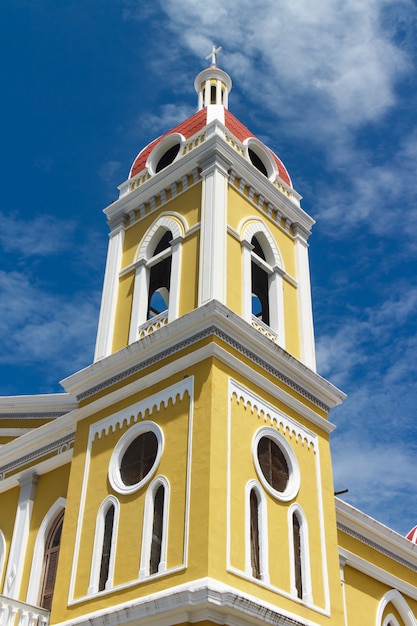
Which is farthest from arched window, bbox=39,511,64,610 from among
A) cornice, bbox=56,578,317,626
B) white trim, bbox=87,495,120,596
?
cornice, bbox=56,578,317,626

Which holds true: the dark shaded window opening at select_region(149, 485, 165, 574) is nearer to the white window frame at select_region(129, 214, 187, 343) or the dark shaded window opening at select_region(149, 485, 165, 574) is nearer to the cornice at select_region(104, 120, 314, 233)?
the white window frame at select_region(129, 214, 187, 343)

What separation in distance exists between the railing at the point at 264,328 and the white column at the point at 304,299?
0.85 metres

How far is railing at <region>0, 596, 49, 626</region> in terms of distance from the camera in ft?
41.8

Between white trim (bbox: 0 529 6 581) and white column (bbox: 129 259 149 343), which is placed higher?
white column (bbox: 129 259 149 343)

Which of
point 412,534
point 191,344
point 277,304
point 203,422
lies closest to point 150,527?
point 203,422

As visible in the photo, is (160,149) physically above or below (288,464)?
above

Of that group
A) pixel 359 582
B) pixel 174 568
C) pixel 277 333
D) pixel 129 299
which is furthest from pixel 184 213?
pixel 359 582

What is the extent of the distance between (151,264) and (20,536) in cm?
616

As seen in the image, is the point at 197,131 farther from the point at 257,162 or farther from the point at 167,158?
the point at 257,162

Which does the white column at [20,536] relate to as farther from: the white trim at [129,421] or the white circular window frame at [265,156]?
the white circular window frame at [265,156]

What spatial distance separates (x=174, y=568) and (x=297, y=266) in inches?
320

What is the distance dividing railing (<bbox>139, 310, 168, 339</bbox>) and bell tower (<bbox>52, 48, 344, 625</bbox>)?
32 mm

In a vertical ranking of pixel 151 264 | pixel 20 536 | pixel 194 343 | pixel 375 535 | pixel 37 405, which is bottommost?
pixel 20 536

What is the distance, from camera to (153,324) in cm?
1525
